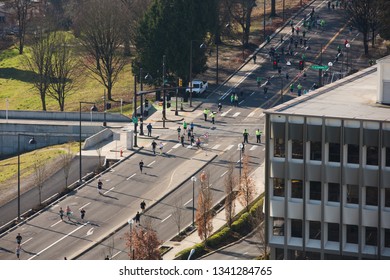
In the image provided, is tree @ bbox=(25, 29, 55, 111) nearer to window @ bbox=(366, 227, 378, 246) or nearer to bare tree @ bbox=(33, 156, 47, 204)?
bare tree @ bbox=(33, 156, 47, 204)

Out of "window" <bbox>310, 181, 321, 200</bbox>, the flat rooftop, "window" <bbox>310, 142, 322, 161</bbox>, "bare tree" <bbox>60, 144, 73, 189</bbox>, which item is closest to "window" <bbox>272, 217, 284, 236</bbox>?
"window" <bbox>310, 181, 321, 200</bbox>

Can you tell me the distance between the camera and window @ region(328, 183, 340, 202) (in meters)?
81.6

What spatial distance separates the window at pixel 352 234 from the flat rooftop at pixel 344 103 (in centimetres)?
653

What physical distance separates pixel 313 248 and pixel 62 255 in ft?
99.4

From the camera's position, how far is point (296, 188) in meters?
82.8

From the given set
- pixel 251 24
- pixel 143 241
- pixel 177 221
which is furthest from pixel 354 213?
pixel 251 24

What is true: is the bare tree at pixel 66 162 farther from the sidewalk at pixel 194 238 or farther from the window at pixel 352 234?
the window at pixel 352 234

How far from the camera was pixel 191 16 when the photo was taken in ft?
516

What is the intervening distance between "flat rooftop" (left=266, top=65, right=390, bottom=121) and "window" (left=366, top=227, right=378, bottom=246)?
257 inches

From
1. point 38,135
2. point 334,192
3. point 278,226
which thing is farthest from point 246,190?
point 38,135

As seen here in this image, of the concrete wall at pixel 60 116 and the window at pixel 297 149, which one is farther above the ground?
the window at pixel 297 149

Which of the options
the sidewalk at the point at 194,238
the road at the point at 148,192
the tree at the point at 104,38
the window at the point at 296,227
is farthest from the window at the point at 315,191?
the tree at the point at 104,38

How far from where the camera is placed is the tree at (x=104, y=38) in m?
165

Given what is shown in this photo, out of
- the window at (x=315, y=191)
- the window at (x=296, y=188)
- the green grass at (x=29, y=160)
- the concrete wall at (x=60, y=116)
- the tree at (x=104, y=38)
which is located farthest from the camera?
the tree at (x=104, y=38)
